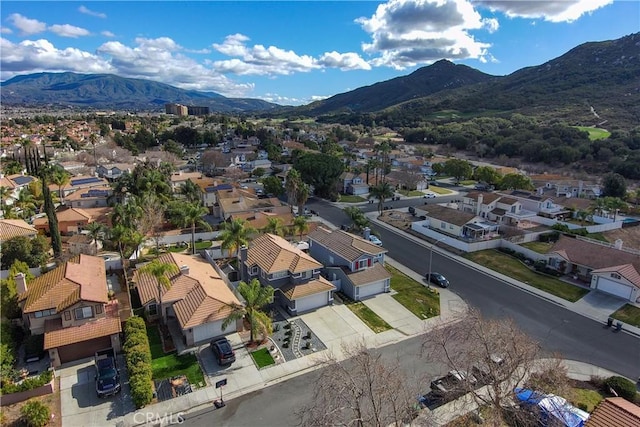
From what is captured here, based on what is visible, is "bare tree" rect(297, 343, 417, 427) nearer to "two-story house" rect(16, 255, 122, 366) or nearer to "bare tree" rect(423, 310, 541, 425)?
"bare tree" rect(423, 310, 541, 425)

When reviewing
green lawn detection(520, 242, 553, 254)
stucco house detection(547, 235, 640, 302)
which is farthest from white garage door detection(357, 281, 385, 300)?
green lawn detection(520, 242, 553, 254)

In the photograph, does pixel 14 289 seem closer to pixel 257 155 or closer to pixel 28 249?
pixel 28 249

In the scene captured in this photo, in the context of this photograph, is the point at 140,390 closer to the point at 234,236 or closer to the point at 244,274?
the point at 244,274

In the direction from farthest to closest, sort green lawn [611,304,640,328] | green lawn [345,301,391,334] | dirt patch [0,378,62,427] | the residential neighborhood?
green lawn [611,304,640,328], green lawn [345,301,391,334], the residential neighborhood, dirt patch [0,378,62,427]

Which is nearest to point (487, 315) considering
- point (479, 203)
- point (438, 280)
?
point (438, 280)

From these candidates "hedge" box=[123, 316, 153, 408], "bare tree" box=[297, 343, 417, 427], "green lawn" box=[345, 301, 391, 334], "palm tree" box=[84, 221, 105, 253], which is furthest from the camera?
"palm tree" box=[84, 221, 105, 253]

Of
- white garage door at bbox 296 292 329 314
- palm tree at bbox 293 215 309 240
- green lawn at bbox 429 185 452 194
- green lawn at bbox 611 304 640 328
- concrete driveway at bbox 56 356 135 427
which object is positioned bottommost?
green lawn at bbox 611 304 640 328
